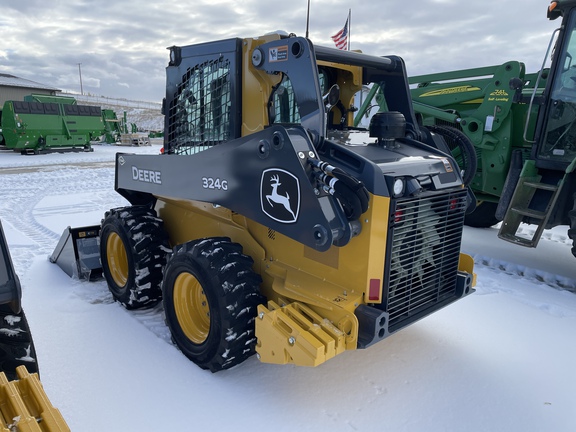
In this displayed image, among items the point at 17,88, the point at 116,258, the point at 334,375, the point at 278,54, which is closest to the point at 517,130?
the point at 278,54

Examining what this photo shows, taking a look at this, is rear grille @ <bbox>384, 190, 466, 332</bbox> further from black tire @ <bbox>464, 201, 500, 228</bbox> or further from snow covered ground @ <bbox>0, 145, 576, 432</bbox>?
black tire @ <bbox>464, 201, 500, 228</bbox>

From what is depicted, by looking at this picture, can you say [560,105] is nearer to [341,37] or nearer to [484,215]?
[484,215]

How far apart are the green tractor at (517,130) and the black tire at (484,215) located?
14 mm

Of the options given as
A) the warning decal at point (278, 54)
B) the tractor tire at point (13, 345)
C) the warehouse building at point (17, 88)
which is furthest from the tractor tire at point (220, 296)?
the warehouse building at point (17, 88)

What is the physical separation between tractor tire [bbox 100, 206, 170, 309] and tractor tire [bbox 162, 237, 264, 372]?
0.60 meters

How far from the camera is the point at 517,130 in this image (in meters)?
6.13

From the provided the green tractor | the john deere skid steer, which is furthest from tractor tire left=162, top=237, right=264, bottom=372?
the green tractor

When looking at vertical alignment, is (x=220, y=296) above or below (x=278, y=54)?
below

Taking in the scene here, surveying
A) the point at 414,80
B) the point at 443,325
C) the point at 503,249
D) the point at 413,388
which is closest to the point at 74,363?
the point at 413,388

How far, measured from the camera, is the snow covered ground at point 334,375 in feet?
8.59

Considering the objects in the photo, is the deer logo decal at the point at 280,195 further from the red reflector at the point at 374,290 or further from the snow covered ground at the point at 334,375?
the snow covered ground at the point at 334,375

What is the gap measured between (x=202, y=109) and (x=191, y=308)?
149 centimetres

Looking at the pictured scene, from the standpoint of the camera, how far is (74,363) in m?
3.07

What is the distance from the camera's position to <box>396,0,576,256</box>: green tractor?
496 centimetres
